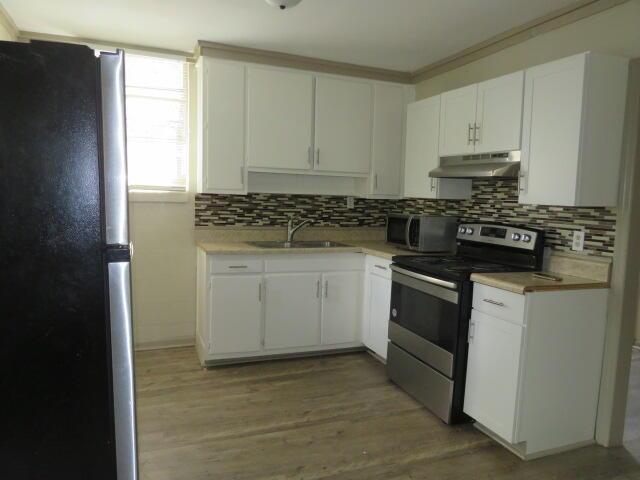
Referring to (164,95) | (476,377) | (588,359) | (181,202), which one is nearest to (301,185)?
(181,202)

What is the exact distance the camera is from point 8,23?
10.1ft

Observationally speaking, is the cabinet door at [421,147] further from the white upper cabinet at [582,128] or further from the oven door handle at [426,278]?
the white upper cabinet at [582,128]

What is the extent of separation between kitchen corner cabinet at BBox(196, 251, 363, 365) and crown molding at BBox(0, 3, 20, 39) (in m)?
1.95

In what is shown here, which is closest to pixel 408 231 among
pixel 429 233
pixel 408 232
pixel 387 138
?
pixel 408 232

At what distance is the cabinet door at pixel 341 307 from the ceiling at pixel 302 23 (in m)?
1.74

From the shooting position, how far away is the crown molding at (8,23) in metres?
2.93

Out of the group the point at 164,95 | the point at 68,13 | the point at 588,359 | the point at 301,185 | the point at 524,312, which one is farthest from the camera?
the point at 301,185

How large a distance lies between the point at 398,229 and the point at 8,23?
306cm

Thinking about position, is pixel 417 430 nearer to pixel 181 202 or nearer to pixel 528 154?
pixel 528 154

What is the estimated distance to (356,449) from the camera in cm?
242

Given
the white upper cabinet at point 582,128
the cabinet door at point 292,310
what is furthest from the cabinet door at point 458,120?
the cabinet door at point 292,310

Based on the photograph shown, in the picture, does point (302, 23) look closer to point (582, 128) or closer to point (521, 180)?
point (521, 180)

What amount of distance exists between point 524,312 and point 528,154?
92 centimetres

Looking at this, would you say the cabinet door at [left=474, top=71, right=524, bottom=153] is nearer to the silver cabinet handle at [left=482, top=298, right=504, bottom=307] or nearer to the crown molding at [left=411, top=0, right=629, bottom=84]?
the crown molding at [left=411, top=0, right=629, bottom=84]
